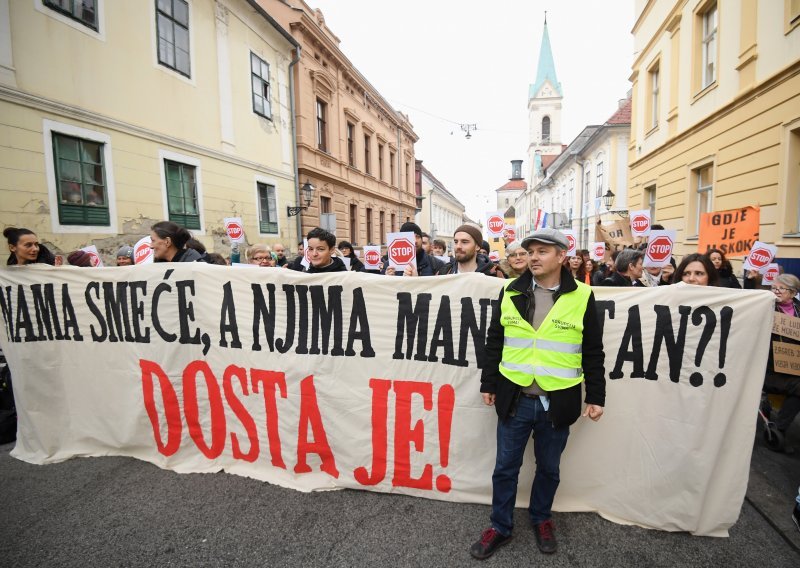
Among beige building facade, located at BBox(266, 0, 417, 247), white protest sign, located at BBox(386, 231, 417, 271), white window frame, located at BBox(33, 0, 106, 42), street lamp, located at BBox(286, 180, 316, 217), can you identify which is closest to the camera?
white protest sign, located at BBox(386, 231, 417, 271)

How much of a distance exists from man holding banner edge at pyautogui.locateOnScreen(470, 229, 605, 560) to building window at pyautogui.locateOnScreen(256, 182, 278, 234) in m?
12.6

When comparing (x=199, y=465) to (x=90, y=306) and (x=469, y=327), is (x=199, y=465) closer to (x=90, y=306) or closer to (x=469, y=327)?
(x=90, y=306)

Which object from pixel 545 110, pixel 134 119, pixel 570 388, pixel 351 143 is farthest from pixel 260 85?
pixel 545 110

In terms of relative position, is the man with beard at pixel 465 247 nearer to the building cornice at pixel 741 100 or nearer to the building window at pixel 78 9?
the building cornice at pixel 741 100

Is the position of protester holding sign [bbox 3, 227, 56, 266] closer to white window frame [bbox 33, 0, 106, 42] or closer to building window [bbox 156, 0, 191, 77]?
white window frame [bbox 33, 0, 106, 42]

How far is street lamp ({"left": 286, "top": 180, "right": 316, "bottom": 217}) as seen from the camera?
1502 centimetres

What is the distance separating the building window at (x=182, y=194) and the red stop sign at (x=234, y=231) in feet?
3.60

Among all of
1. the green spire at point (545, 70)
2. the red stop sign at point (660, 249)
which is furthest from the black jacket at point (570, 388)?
the green spire at point (545, 70)

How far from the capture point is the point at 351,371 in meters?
3.00

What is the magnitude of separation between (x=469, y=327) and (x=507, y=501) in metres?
1.06

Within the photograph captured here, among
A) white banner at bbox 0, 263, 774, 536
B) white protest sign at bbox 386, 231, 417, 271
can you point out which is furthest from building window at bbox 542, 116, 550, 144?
white banner at bbox 0, 263, 774, 536

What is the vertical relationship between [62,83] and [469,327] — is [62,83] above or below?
above

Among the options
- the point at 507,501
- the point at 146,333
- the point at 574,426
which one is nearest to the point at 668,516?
the point at 574,426

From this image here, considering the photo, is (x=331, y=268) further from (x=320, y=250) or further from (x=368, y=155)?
(x=368, y=155)
